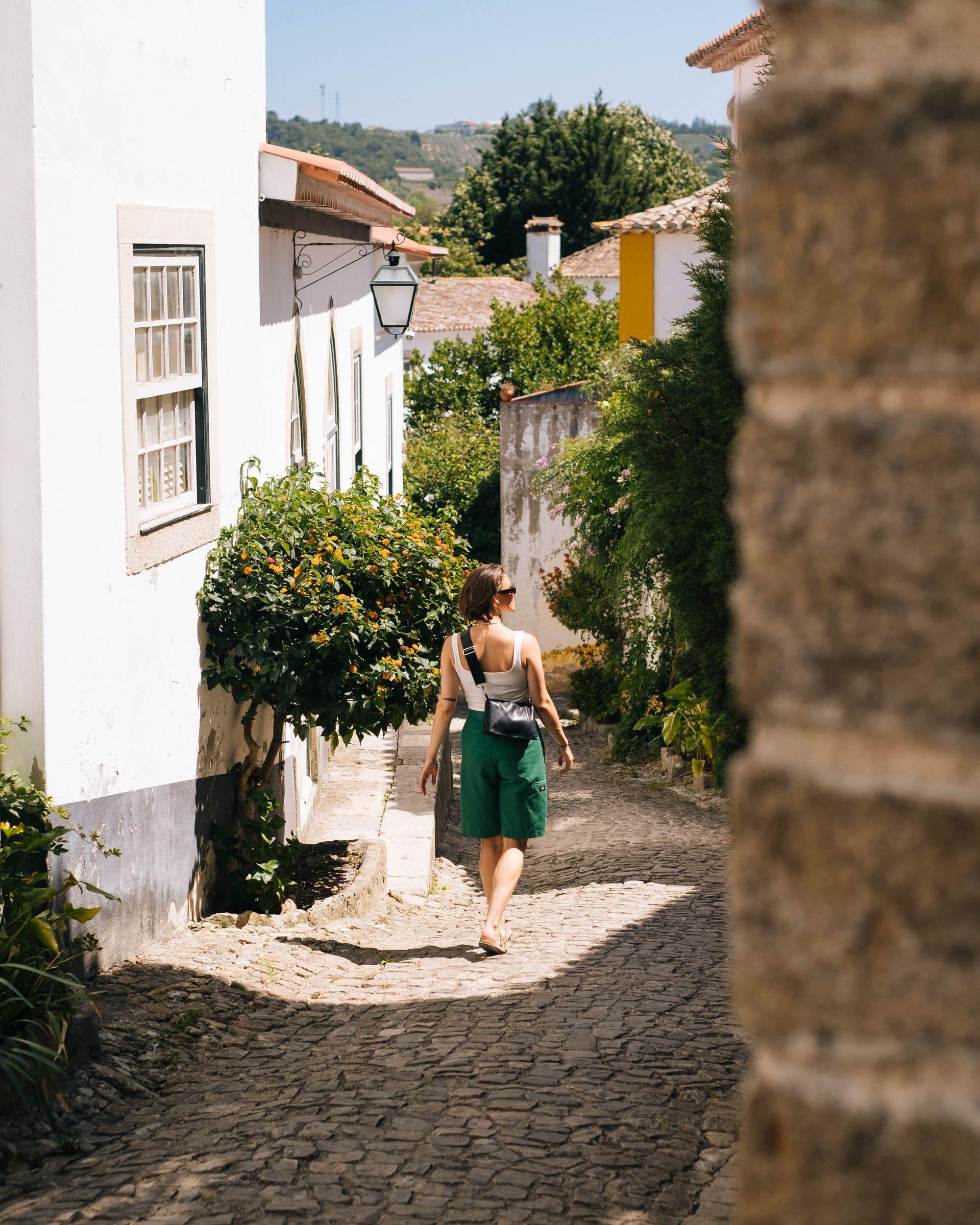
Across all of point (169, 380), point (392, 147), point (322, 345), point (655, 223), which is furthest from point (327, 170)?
point (392, 147)

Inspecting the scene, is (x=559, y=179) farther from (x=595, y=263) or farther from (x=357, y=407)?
(x=357, y=407)

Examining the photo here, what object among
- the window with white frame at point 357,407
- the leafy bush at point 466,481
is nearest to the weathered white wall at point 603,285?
the leafy bush at point 466,481

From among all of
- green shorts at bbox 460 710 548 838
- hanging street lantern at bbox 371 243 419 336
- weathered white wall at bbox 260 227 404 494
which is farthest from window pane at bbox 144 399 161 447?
hanging street lantern at bbox 371 243 419 336

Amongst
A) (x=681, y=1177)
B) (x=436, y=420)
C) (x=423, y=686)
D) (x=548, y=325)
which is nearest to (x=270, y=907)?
(x=423, y=686)

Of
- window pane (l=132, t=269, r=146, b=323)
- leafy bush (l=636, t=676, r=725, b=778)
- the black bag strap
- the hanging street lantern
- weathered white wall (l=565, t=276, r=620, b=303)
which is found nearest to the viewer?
window pane (l=132, t=269, r=146, b=323)

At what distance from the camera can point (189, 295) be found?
19.9ft

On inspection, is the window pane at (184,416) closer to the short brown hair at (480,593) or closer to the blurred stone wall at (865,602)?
the short brown hair at (480,593)

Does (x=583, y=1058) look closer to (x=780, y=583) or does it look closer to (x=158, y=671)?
(x=158, y=671)

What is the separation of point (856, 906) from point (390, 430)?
16970 millimetres

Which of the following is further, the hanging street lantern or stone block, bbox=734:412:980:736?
the hanging street lantern

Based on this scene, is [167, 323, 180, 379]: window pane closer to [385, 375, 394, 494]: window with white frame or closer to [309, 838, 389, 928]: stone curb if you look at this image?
[309, 838, 389, 928]: stone curb

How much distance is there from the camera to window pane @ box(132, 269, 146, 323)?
17.5 ft

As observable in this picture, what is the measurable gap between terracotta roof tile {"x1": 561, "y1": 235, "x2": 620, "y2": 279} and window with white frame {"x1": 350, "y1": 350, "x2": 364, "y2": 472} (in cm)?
2508

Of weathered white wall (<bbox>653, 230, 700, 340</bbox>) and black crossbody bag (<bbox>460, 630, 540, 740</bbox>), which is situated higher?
weathered white wall (<bbox>653, 230, 700, 340</bbox>)
